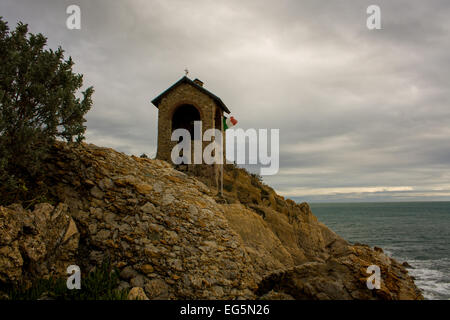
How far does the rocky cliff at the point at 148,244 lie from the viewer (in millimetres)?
7016

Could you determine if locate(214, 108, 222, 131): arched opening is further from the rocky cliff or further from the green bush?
the green bush

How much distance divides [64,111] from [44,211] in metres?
3.37

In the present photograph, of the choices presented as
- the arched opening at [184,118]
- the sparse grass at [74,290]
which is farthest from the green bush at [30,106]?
the arched opening at [184,118]

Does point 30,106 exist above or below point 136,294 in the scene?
above

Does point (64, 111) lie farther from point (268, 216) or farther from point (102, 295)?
point (268, 216)

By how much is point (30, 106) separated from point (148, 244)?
596cm

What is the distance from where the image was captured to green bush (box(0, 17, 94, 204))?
7.21 meters

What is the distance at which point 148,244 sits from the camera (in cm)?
805

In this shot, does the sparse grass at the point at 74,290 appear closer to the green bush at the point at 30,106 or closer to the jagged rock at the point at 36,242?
A: the jagged rock at the point at 36,242

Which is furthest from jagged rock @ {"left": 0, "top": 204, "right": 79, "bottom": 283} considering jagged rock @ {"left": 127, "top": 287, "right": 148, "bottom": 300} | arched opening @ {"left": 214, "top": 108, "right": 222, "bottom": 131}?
arched opening @ {"left": 214, "top": 108, "right": 222, "bottom": 131}

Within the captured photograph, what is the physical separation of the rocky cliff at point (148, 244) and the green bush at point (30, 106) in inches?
35.8

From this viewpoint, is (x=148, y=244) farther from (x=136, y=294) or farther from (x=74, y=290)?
(x=74, y=290)

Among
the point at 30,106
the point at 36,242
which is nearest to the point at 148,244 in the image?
the point at 36,242

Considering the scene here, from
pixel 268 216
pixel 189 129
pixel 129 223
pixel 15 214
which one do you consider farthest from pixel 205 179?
pixel 15 214
